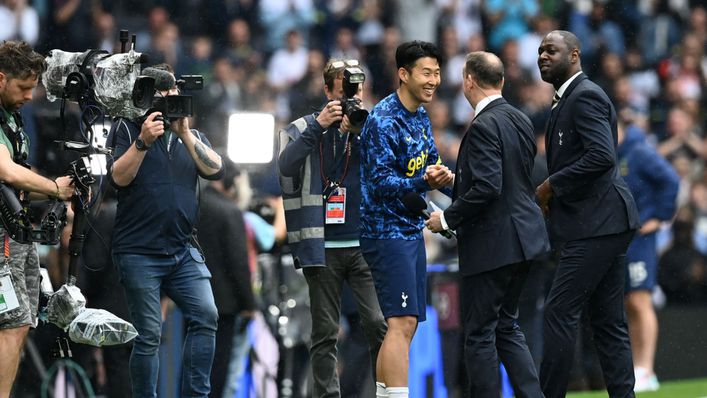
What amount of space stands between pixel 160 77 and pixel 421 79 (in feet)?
4.21

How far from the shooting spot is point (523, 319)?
9383mm

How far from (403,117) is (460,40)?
20.7ft

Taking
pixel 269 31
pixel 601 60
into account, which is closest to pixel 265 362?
pixel 269 31

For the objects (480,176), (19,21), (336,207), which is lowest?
(336,207)

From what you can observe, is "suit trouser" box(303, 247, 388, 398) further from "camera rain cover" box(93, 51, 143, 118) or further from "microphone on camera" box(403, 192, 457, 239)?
"camera rain cover" box(93, 51, 143, 118)

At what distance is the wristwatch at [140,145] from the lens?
21.6 ft

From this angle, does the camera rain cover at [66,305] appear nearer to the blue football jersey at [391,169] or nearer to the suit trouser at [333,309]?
the suit trouser at [333,309]

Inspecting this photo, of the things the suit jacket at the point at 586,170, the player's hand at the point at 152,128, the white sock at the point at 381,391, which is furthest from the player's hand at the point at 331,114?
the white sock at the point at 381,391

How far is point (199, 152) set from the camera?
22.6 ft

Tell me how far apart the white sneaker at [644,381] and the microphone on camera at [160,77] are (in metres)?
4.86

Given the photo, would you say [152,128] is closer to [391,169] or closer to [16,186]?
[16,186]

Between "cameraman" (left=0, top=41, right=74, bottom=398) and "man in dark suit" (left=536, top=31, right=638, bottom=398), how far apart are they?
2.44 metres

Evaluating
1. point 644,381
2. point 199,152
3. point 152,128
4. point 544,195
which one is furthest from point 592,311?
point 644,381

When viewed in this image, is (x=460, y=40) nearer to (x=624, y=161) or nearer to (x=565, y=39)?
(x=624, y=161)
